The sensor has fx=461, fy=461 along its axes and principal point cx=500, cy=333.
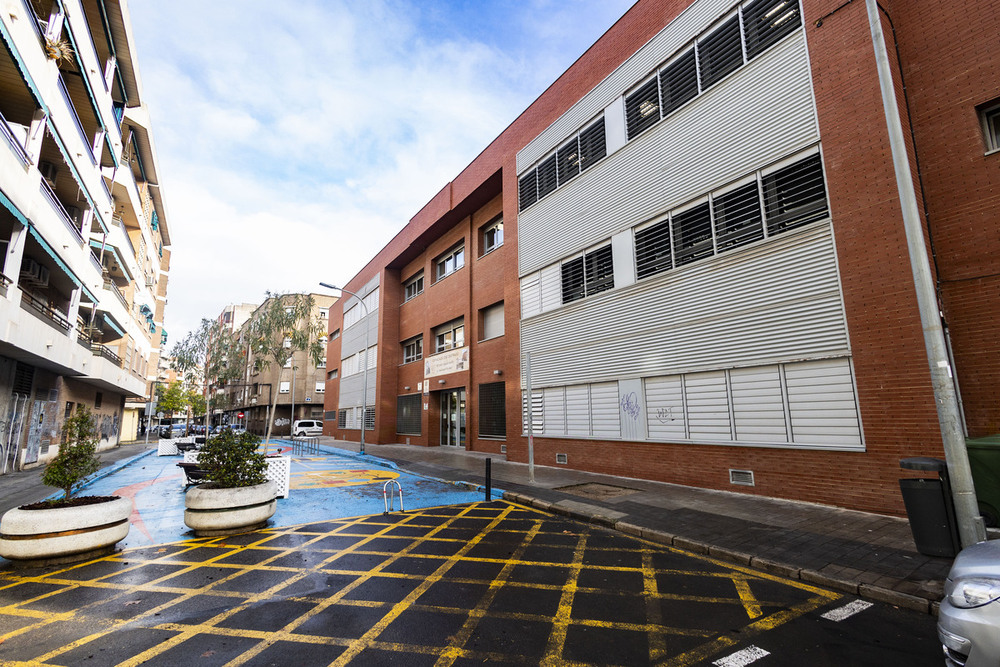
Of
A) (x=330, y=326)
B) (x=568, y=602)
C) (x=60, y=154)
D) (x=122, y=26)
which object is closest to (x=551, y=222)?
(x=568, y=602)

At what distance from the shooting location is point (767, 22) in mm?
10586

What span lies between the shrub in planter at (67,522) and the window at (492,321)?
605 inches

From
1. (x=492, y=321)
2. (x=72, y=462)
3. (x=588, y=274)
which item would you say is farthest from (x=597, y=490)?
(x=492, y=321)

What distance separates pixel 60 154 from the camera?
1511 centimetres

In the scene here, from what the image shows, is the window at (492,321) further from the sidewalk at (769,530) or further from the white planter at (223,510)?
the white planter at (223,510)

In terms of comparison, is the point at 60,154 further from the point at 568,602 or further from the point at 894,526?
the point at 894,526

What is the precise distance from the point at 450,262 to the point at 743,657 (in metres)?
23.7

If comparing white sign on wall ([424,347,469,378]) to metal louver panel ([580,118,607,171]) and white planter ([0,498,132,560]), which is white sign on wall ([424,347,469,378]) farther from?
white planter ([0,498,132,560])

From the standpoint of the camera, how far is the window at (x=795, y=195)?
365 inches

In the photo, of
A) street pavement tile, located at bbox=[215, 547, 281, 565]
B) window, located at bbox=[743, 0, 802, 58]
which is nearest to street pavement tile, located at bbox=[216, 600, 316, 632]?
street pavement tile, located at bbox=[215, 547, 281, 565]

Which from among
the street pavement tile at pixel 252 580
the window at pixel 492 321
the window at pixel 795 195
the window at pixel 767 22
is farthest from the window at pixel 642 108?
the street pavement tile at pixel 252 580

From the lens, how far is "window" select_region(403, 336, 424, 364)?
28.2 metres

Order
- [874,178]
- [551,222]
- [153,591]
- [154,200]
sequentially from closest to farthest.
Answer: [153,591] → [874,178] → [551,222] → [154,200]

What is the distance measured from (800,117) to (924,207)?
9.54 feet
